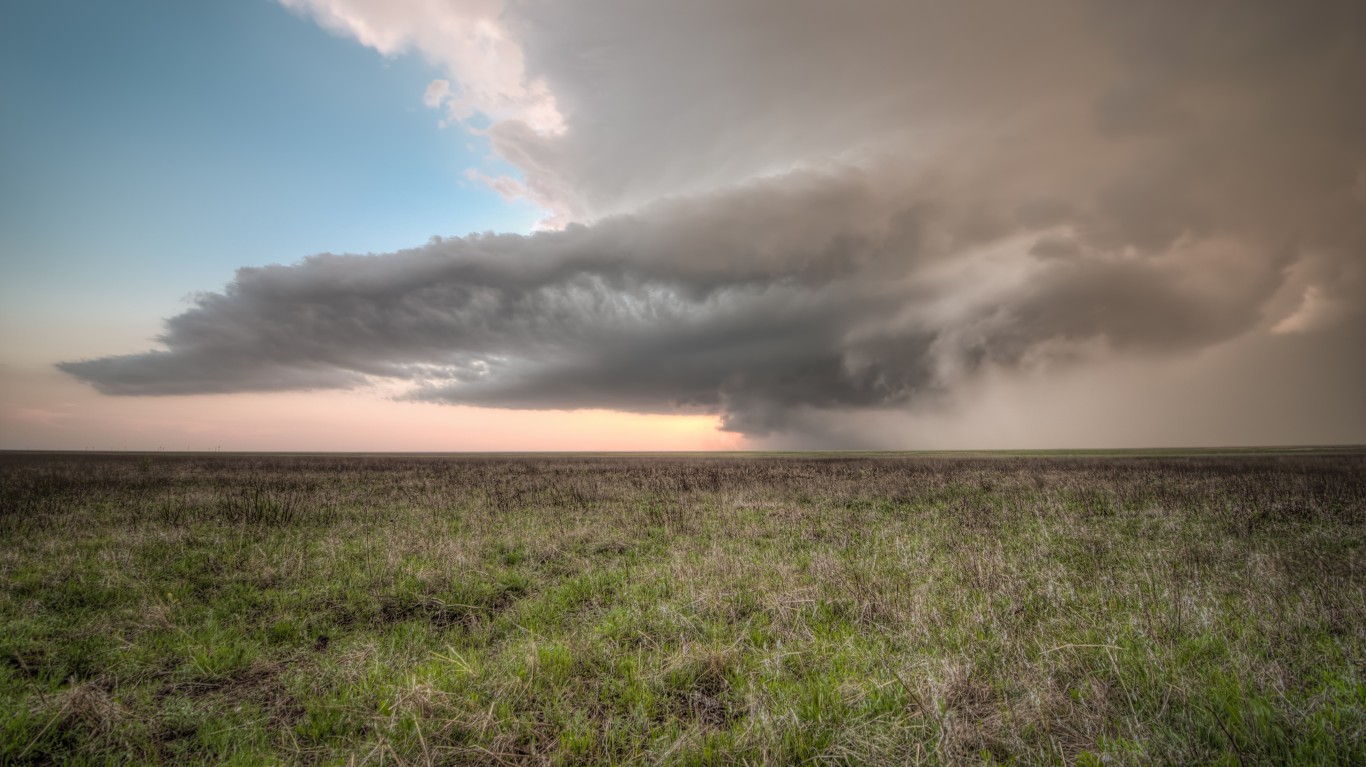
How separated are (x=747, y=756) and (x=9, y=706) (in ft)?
21.3

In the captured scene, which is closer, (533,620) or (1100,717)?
(1100,717)

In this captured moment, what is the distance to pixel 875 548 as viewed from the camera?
1122 cm

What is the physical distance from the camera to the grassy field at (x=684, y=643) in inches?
167

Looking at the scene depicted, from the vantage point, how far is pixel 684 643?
20.3 feet

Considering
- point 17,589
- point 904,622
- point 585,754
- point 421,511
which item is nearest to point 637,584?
point 904,622

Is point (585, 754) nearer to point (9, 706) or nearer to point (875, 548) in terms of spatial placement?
point (9, 706)

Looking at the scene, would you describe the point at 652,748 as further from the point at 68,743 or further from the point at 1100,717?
the point at 68,743

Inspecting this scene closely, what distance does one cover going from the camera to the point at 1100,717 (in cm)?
423

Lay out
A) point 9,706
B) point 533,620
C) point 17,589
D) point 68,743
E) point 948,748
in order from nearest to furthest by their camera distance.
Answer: point 948,748 < point 68,743 < point 9,706 < point 533,620 < point 17,589

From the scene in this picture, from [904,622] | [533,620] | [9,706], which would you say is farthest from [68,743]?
[904,622]

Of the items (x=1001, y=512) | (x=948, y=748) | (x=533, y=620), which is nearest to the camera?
(x=948, y=748)

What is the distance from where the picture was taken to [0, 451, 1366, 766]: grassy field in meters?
4.25

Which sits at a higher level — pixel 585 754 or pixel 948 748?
pixel 948 748

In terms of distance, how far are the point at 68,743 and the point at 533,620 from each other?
4.21 m
